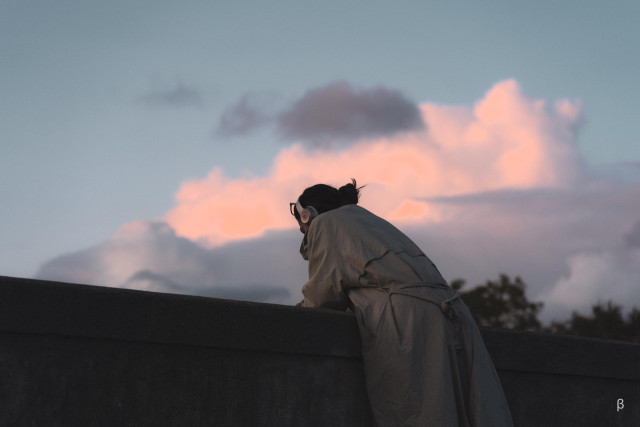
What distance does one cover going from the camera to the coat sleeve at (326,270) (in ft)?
13.4

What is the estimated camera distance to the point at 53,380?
3205 millimetres

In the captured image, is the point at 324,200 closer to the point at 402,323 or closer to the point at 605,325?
the point at 402,323

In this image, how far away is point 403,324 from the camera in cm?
388

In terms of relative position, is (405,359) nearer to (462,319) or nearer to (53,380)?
(462,319)

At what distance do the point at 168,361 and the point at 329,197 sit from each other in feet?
5.02

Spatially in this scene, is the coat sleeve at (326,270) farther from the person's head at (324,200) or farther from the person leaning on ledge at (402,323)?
the person's head at (324,200)

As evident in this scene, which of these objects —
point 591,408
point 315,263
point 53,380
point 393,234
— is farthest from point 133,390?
point 591,408

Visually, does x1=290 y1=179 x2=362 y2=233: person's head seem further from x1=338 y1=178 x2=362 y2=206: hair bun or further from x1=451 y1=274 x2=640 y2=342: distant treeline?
x1=451 y1=274 x2=640 y2=342: distant treeline

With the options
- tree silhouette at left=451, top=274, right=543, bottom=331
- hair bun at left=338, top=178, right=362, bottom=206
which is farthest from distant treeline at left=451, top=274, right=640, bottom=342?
hair bun at left=338, top=178, right=362, bottom=206

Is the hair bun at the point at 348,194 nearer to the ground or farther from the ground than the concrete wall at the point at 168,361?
farther from the ground

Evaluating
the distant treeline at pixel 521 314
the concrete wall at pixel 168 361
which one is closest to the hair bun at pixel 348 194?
the concrete wall at pixel 168 361

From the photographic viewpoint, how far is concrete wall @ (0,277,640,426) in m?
3.16

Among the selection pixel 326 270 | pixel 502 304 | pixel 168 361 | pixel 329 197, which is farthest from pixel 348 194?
pixel 502 304

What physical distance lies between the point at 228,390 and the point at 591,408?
286 cm
